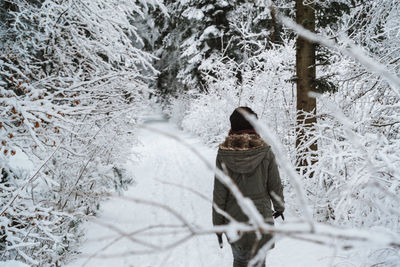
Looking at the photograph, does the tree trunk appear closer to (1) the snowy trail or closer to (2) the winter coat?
(1) the snowy trail

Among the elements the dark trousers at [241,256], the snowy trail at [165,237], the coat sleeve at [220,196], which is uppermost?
the coat sleeve at [220,196]

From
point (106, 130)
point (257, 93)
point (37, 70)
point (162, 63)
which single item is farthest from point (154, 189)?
point (162, 63)

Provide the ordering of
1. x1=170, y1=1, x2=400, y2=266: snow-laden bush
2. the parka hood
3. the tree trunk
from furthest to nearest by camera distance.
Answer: the tree trunk, the parka hood, x1=170, y1=1, x2=400, y2=266: snow-laden bush

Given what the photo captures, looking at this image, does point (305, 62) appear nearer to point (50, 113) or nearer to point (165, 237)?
point (165, 237)

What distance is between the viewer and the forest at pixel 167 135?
32.2 inches

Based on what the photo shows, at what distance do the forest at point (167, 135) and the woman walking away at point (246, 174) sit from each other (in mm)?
317

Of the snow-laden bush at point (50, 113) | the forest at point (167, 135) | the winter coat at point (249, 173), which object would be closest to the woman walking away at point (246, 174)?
the winter coat at point (249, 173)

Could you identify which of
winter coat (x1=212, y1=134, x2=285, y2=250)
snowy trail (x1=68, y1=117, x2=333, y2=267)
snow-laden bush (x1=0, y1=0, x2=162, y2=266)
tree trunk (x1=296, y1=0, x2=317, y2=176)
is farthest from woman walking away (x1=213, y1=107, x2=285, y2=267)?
tree trunk (x1=296, y1=0, x2=317, y2=176)

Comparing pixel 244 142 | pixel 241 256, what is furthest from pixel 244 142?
pixel 241 256

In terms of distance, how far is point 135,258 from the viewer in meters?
3.85

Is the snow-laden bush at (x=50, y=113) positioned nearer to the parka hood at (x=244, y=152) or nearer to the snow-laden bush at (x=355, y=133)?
the parka hood at (x=244, y=152)

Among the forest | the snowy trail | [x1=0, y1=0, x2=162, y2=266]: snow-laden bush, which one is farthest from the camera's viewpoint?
the snowy trail

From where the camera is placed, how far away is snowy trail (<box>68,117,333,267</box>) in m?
3.06

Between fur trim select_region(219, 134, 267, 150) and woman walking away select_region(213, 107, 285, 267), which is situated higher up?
fur trim select_region(219, 134, 267, 150)
